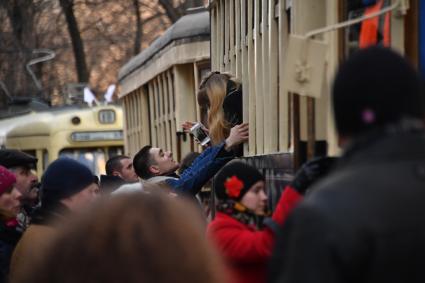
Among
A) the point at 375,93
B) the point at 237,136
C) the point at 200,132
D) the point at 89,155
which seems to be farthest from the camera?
the point at 89,155

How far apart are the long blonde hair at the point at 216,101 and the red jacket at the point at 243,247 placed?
5.84ft

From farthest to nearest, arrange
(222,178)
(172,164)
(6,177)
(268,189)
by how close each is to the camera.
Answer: (172,164), (6,177), (268,189), (222,178)

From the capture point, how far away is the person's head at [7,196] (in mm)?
5754

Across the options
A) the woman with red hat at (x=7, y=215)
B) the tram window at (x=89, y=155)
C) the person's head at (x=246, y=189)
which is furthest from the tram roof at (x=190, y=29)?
the tram window at (x=89, y=155)

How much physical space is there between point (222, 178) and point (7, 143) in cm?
1672

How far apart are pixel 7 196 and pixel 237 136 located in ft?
3.89

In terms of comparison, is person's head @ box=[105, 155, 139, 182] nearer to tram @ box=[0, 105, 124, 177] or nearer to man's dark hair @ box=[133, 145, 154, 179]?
man's dark hair @ box=[133, 145, 154, 179]

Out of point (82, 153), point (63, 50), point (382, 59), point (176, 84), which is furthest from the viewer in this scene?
point (63, 50)

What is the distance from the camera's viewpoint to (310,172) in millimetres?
3523

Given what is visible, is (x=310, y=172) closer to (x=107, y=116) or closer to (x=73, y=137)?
(x=73, y=137)

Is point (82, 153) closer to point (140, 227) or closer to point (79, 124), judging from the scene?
point (79, 124)

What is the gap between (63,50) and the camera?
117ft

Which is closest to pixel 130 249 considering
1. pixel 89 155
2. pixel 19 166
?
pixel 19 166

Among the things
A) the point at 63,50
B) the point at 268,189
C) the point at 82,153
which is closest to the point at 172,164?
the point at 268,189
